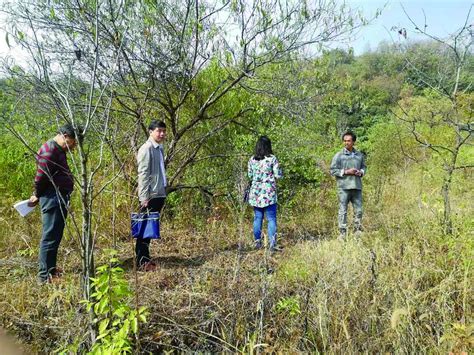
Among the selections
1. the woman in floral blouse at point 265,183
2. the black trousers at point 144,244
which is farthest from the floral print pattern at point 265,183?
the black trousers at point 144,244

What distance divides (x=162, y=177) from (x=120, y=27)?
1.78 metres

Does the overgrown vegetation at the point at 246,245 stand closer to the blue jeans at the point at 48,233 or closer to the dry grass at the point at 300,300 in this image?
the dry grass at the point at 300,300

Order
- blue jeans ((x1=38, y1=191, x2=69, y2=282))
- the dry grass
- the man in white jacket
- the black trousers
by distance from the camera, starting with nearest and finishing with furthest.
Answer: the dry grass → blue jeans ((x1=38, y1=191, x2=69, y2=282)) → the man in white jacket → the black trousers

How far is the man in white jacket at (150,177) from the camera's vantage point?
412cm

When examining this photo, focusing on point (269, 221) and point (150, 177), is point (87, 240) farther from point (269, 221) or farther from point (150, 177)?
point (269, 221)

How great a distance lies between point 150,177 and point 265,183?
1504mm

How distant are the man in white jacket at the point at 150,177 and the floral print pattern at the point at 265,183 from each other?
1216mm

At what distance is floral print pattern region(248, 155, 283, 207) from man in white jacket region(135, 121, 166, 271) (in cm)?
122

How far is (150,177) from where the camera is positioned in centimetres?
418

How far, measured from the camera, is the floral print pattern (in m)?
4.98

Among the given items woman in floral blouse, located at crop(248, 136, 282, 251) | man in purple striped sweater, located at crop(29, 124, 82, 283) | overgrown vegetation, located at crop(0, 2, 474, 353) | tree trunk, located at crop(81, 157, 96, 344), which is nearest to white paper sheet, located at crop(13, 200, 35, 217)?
man in purple striped sweater, located at crop(29, 124, 82, 283)

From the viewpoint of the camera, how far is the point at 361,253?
3885mm

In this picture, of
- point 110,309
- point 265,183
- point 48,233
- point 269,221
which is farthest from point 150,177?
point 110,309

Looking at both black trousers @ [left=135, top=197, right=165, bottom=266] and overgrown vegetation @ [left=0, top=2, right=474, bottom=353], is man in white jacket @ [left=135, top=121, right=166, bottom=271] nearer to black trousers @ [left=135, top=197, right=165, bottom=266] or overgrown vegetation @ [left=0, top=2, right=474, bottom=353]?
black trousers @ [left=135, top=197, right=165, bottom=266]
